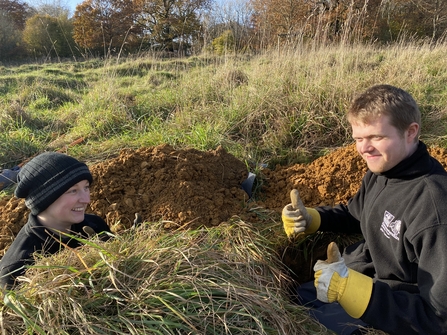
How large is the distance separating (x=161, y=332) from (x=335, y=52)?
4.96m

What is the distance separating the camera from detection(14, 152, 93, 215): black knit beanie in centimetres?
Answer: 184

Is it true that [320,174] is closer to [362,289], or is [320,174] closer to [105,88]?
[362,289]

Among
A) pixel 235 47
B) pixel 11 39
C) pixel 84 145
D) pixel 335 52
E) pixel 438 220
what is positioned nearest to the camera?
pixel 438 220

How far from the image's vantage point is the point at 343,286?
154 centimetres

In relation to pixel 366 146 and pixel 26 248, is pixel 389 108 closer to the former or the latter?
pixel 366 146

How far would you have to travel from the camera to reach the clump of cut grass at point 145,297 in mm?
1210

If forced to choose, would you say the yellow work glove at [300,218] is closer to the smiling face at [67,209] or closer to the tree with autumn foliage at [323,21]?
the smiling face at [67,209]

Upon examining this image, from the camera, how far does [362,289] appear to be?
59.7 inches

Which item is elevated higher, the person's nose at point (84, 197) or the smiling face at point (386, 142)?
the smiling face at point (386, 142)

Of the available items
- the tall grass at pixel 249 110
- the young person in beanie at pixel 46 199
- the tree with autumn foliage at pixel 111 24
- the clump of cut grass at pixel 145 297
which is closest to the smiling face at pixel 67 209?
the young person in beanie at pixel 46 199

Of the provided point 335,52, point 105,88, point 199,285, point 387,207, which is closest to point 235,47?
point 335,52

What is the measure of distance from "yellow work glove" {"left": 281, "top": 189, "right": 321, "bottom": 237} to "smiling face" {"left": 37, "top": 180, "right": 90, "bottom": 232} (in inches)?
50.8

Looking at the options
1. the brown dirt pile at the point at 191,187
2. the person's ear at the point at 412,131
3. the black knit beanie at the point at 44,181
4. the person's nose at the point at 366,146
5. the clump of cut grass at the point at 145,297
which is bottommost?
the brown dirt pile at the point at 191,187

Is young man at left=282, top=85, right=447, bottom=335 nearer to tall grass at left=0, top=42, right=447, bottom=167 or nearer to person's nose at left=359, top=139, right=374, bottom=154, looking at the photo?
person's nose at left=359, top=139, right=374, bottom=154
